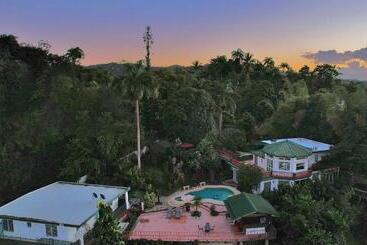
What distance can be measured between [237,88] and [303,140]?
24.2 metres

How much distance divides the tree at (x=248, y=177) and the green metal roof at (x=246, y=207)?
16.7 feet

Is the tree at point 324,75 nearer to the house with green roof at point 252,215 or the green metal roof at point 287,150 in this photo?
the green metal roof at point 287,150

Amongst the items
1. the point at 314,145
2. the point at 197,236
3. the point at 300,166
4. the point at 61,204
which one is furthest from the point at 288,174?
the point at 61,204

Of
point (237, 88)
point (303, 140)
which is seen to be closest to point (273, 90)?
point (237, 88)

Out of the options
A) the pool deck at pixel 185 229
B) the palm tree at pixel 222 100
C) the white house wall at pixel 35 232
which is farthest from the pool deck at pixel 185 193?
the palm tree at pixel 222 100

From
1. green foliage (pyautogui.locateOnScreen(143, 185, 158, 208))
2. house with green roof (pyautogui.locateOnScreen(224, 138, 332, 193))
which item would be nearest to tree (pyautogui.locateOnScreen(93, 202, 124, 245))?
green foliage (pyautogui.locateOnScreen(143, 185, 158, 208))

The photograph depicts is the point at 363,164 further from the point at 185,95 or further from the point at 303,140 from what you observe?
the point at 185,95

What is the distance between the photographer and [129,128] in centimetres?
3469

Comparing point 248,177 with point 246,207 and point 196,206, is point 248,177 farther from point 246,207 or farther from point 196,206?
point 246,207

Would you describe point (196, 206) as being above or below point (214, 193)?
above

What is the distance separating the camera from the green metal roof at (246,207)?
78.5ft

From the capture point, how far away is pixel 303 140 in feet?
126

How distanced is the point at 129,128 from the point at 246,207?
14357 mm

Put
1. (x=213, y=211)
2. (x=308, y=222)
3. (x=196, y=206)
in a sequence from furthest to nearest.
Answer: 1. (x=196, y=206)
2. (x=213, y=211)
3. (x=308, y=222)
